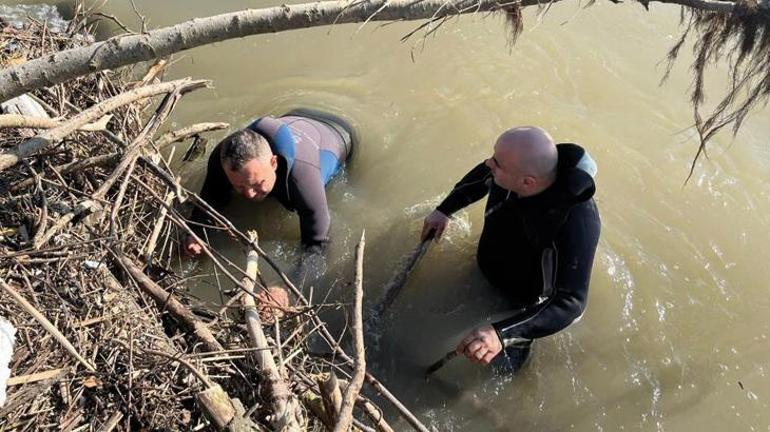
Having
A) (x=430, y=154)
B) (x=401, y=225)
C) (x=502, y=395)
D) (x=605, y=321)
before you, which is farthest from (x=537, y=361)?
(x=430, y=154)

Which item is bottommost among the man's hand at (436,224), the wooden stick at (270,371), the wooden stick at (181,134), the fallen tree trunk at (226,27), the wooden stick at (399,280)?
the wooden stick at (399,280)

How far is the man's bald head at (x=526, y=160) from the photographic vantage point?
148 inches

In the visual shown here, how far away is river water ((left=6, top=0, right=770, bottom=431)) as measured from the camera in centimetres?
451

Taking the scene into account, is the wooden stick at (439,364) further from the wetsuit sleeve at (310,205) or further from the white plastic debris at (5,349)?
the white plastic debris at (5,349)

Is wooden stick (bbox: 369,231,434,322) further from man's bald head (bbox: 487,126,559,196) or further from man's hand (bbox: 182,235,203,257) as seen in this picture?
man's hand (bbox: 182,235,203,257)

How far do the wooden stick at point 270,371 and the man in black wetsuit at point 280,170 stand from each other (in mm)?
819

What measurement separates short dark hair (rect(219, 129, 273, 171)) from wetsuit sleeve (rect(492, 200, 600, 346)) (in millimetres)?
1770

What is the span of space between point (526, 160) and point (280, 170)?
1599 millimetres

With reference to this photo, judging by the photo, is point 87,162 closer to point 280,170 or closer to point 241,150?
point 241,150

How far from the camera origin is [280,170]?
14.4 feet

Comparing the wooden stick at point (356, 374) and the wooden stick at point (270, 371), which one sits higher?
the wooden stick at point (356, 374)

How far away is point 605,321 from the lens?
4.85m

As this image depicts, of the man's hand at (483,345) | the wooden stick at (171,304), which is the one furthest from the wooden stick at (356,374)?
the man's hand at (483,345)

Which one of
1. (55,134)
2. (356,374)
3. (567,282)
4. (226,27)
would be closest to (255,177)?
(55,134)
